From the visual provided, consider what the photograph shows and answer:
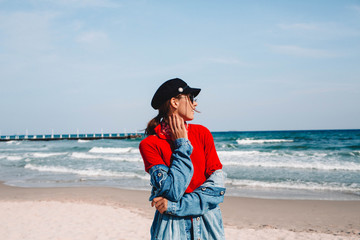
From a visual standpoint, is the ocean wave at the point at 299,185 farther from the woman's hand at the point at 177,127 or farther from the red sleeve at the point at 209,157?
the woman's hand at the point at 177,127

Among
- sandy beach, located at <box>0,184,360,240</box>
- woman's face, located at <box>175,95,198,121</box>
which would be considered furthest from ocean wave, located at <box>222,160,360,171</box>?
woman's face, located at <box>175,95,198,121</box>

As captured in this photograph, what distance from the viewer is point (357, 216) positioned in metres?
7.43

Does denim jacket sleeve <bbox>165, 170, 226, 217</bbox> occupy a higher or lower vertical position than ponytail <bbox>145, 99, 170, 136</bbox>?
lower

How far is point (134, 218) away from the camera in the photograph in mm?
7453

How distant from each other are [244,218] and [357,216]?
2.62m

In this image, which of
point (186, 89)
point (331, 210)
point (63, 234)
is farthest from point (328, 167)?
point (186, 89)

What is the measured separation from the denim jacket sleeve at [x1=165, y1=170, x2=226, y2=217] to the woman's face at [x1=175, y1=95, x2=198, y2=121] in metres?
0.39

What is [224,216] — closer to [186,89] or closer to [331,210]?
[331,210]

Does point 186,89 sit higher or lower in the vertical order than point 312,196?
higher

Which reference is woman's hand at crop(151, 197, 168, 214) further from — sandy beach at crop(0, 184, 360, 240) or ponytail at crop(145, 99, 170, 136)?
sandy beach at crop(0, 184, 360, 240)

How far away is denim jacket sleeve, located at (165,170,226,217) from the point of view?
67.6 inches

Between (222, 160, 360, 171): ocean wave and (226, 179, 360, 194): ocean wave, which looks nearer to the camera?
(226, 179, 360, 194): ocean wave

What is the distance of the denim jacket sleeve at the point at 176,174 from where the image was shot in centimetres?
166

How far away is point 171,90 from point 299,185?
35.7ft
